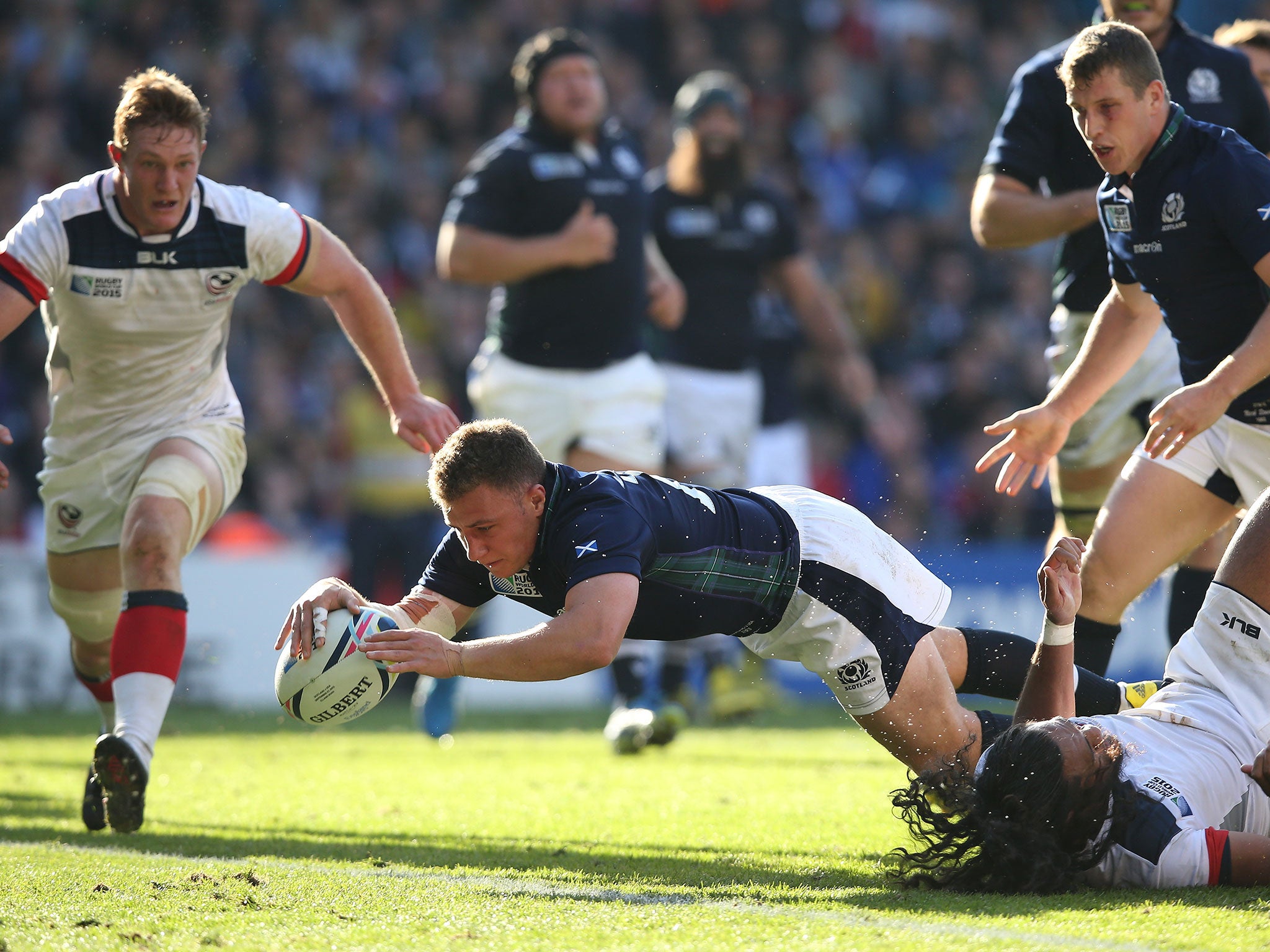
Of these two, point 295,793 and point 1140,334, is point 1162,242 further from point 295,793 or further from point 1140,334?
point 295,793

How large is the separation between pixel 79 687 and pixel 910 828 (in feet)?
27.4

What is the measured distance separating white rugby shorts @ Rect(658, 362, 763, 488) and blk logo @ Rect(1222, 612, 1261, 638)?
5346mm

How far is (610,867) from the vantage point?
14.9 ft

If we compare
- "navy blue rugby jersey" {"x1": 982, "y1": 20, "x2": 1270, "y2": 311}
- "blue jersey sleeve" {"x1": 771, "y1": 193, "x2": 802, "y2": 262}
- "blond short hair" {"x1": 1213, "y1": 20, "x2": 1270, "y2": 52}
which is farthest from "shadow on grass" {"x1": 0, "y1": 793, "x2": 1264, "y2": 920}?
"blue jersey sleeve" {"x1": 771, "y1": 193, "x2": 802, "y2": 262}

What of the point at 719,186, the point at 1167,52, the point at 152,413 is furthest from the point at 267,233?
the point at 719,186

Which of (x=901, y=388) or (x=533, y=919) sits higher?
(x=901, y=388)

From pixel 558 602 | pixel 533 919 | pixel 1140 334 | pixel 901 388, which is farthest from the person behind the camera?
pixel 901 388

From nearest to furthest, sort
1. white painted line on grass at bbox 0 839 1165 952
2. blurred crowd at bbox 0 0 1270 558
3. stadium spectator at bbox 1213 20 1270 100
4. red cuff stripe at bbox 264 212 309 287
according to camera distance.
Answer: white painted line on grass at bbox 0 839 1165 952
red cuff stripe at bbox 264 212 309 287
stadium spectator at bbox 1213 20 1270 100
blurred crowd at bbox 0 0 1270 558

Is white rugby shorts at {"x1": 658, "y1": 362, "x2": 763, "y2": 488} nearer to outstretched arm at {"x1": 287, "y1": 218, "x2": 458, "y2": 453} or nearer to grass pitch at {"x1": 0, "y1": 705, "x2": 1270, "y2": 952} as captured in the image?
grass pitch at {"x1": 0, "y1": 705, "x2": 1270, "y2": 952}

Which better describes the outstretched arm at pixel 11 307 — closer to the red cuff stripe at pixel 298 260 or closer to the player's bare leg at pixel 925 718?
the red cuff stripe at pixel 298 260

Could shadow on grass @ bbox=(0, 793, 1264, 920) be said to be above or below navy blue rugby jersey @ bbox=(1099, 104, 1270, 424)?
below

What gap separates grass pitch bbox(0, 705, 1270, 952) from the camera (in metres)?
3.51

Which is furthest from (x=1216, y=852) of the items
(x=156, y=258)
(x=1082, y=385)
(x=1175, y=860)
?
(x=156, y=258)

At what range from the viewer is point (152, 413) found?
6.03m
